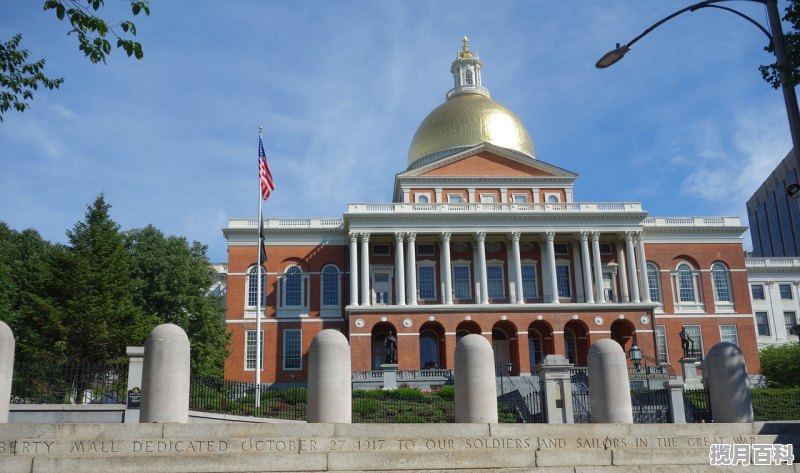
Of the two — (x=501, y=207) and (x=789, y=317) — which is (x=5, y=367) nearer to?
(x=501, y=207)

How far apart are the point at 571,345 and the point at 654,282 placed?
9.02m

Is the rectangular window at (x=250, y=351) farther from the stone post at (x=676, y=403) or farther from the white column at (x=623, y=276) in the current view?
the stone post at (x=676, y=403)

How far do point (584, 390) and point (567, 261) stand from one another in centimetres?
2811

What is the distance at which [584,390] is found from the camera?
29.4m

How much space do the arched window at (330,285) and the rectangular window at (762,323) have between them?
40.9m

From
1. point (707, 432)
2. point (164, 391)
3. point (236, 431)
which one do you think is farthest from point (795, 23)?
point (164, 391)

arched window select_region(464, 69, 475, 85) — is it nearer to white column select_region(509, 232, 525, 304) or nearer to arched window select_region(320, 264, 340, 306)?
white column select_region(509, 232, 525, 304)

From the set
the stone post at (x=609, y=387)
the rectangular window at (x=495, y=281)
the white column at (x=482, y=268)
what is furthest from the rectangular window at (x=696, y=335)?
the stone post at (x=609, y=387)

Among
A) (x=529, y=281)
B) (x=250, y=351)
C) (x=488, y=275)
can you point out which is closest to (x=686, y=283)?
(x=529, y=281)

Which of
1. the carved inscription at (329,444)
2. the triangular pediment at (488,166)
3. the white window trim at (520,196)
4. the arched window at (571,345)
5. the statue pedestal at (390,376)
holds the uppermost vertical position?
the triangular pediment at (488,166)

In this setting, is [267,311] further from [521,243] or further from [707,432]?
[707,432]

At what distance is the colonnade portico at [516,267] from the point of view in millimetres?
53469

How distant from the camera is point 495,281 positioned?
56.1 meters

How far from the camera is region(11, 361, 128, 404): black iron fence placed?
23.2m
